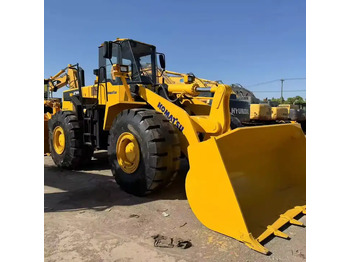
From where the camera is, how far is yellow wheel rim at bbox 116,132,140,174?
4.31m

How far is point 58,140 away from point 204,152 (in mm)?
4859

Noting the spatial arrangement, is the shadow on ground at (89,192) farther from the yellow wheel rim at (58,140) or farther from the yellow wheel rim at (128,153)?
the yellow wheel rim at (58,140)

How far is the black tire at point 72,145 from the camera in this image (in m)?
6.18

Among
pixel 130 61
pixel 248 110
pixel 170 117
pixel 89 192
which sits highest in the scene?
pixel 130 61

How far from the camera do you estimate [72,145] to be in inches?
243

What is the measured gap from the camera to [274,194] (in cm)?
378

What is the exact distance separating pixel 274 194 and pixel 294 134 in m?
1.16

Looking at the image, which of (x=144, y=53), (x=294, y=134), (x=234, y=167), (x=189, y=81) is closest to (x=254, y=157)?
(x=234, y=167)

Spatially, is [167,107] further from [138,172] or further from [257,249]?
[257,249]

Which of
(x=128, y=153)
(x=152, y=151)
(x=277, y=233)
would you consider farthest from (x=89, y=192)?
(x=277, y=233)

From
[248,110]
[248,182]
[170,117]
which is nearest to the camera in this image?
[248,182]

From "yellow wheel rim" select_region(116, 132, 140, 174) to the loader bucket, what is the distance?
3.97ft

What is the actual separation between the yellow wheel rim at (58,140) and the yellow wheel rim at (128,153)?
2534 mm

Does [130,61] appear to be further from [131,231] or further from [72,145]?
[131,231]
